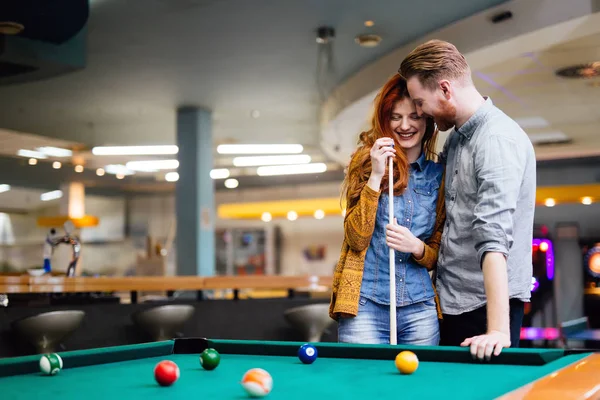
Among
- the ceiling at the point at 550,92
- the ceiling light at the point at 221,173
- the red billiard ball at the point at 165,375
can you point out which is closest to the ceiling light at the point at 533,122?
the ceiling at the point at 550,92

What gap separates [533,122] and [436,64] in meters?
7.29

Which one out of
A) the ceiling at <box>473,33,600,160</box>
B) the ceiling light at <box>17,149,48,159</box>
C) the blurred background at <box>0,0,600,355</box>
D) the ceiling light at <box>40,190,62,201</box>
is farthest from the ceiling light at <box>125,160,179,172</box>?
the ceiling at <box>473,33,600,160</box>

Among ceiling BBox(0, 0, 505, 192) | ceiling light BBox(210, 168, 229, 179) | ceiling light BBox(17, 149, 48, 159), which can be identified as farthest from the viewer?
ceiling light BBox(210, 168, 229, 179)

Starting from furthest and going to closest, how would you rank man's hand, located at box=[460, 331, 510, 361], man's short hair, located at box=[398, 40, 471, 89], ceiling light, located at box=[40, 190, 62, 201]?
1. ceiling light, located at box=[40, 190, 62, 201]
2. man's short hair, located at box=[398, 40, 471, 89]
3. man's hand, located at box=[460, 331, 510, 361]

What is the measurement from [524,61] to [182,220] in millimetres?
4421

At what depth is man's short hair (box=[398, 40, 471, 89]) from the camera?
6.74ft

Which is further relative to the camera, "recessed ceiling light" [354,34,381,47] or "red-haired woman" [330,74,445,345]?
"recessed ceiling light" [354,34,381,47]

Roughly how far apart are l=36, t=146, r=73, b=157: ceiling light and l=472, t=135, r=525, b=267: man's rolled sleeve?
983 centimetres

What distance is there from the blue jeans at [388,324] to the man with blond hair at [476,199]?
5 centimetres

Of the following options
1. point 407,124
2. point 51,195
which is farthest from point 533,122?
point 51,195

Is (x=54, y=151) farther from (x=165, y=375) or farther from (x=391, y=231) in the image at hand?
(x=165, y=375)

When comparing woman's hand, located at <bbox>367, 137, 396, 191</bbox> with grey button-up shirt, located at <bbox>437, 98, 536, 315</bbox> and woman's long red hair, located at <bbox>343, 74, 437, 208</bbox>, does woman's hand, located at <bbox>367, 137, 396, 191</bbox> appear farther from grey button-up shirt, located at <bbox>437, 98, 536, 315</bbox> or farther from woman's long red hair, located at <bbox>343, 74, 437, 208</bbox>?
grey button-up shirt, located at <bbox>437, 98, 536, 315</bbox>

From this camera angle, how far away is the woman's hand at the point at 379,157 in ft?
6.95

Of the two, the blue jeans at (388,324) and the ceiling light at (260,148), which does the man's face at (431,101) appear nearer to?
the blue jeans at (388,324)
